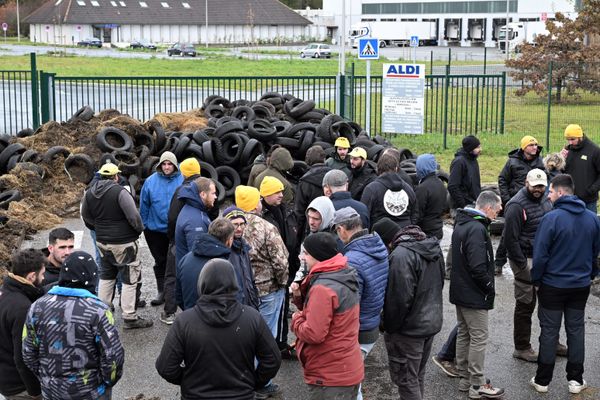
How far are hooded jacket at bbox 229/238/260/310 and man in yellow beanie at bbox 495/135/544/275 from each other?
490 cm

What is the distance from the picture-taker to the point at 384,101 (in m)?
18.2

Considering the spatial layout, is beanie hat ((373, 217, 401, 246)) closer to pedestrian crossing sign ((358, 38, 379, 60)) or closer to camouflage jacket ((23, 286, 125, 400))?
camouflage jacket ((23, 286, 125, 400))

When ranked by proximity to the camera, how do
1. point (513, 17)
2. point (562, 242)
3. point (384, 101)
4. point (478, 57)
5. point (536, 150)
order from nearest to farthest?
point (562, 242) < point (536, 150) < point (384, 101) < point (478, 57) < point (513, 17)

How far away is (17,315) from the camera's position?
5.67 meters

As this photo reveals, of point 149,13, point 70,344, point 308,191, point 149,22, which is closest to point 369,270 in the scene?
point 70,344

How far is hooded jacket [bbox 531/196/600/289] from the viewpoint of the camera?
741 centimetres

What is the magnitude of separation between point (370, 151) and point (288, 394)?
707cm

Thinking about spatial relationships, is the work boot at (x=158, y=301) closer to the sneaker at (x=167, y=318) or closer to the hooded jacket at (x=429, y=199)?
the sneaker at (x=167, y=318)

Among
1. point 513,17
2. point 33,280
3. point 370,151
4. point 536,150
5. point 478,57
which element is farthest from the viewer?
point 513,17

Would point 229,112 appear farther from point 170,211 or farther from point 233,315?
point 233,315

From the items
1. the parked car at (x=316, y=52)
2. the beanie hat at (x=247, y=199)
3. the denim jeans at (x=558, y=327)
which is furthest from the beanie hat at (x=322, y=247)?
the parked car at (x=316, y=52)

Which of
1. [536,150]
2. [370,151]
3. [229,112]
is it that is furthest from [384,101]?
[536,150]

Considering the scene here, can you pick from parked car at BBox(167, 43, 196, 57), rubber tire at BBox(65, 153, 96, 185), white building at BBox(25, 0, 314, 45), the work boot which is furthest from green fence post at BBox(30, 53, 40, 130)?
white building at BBox(25, 0, 314, 45)

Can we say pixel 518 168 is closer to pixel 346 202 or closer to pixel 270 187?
pixel 346 202
